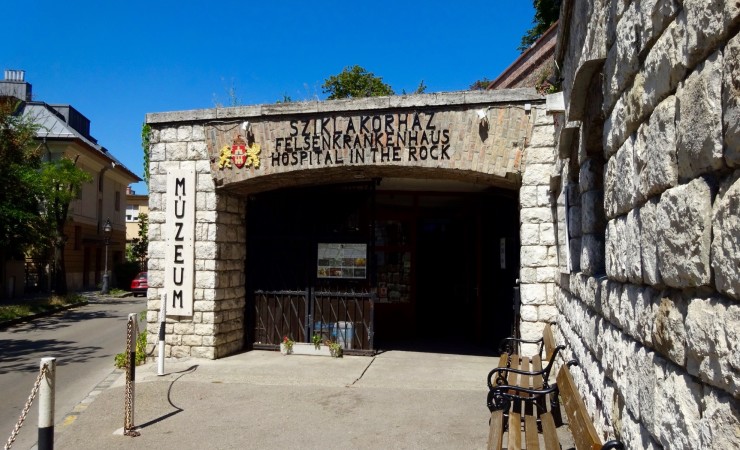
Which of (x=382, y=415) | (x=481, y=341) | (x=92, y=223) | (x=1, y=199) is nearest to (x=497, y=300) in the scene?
(x=481, y=341)

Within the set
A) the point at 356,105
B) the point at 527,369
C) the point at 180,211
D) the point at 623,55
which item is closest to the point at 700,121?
the point at 623,55

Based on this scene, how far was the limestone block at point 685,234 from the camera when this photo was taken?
6.22 feet

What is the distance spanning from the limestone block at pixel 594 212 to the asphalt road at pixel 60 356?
224 inches

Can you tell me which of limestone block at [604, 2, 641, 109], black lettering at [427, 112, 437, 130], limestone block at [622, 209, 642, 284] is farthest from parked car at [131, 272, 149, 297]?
limestone block at [622, 209, 642, 284]

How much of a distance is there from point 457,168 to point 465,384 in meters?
2.90

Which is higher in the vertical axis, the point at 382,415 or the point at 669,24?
the point at 669,24

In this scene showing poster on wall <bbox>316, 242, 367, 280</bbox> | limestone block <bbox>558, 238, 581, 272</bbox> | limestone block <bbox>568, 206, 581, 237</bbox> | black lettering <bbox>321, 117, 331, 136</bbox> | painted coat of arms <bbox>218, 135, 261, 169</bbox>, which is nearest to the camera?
limestone block <bbox>568, 206, 581, 237</bbox>

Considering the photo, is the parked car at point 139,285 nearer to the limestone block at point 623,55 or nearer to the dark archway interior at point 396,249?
the dark archway interior at point 396,249

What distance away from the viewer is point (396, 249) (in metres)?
12.3

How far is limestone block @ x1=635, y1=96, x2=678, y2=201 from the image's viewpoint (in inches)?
87.8

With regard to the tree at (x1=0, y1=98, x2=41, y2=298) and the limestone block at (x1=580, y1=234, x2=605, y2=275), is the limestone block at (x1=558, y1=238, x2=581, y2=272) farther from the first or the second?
the tree at (x1=0, y1=98, x2=41, y2=298)

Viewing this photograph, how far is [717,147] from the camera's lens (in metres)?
1.79

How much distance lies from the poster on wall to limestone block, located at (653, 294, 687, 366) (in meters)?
8.06

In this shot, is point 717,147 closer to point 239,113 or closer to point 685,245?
point 685,245
